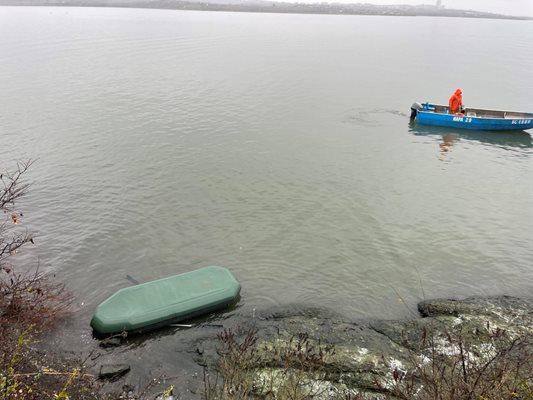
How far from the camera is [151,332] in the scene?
11.8 meters

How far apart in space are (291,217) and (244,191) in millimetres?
3615

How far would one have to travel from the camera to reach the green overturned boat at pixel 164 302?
37.5ft

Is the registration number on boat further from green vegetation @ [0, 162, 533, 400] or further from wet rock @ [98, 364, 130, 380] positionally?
wet rock @ [98, 364, 130, 380]

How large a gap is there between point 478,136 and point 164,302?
2936 cm

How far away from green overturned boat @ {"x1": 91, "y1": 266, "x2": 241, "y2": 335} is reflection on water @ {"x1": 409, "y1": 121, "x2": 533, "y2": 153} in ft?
77.9

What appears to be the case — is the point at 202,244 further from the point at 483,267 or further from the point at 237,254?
the point at 483,267

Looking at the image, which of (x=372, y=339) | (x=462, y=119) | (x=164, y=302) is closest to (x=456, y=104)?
(x=462, y=119)

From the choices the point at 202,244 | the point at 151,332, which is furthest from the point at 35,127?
the point at 151,332

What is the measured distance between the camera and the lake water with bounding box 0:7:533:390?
1512 centimetres

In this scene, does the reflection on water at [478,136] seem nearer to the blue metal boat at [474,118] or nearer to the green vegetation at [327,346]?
the blue metal boat at [474,118]

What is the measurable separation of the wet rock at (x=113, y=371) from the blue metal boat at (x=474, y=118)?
29.9m

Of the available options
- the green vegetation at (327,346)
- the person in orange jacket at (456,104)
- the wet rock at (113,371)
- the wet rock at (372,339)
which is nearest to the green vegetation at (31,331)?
the green vegetation at (327,346)

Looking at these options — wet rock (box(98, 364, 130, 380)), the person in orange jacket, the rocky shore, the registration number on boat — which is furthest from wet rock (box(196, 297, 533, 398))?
the person in orange jacket

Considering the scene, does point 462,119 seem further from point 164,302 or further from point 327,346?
point 164,302
